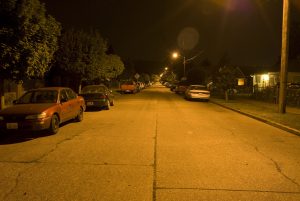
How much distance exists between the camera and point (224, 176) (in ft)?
20.2

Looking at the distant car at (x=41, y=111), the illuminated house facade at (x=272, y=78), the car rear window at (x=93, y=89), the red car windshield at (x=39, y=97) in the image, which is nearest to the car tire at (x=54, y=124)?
the distant car at (x=41, y=111)

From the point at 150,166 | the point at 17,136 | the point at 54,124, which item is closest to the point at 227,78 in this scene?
the point at 54,124

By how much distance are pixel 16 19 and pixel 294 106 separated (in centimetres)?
1810

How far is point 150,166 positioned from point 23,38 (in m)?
8.97

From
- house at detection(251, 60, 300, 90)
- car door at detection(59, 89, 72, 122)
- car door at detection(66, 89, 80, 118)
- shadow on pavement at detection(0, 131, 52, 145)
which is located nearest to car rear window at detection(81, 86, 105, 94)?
car door at detection(66, 89, 80, 118)

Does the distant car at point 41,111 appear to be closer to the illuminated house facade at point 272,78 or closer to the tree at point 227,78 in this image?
the tree at point 227,78

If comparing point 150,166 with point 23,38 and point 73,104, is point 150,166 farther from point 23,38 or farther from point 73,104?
point 23,38

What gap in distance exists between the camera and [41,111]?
981 cm

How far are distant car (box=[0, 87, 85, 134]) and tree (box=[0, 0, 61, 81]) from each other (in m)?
2.24

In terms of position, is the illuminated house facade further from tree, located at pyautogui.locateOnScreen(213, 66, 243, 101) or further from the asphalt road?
the asphalt road

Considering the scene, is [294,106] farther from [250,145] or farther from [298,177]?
[298,177]

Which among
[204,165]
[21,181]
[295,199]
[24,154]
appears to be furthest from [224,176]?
[24,154]

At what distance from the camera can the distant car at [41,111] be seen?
9.58 metres

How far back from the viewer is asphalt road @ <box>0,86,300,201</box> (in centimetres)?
523
